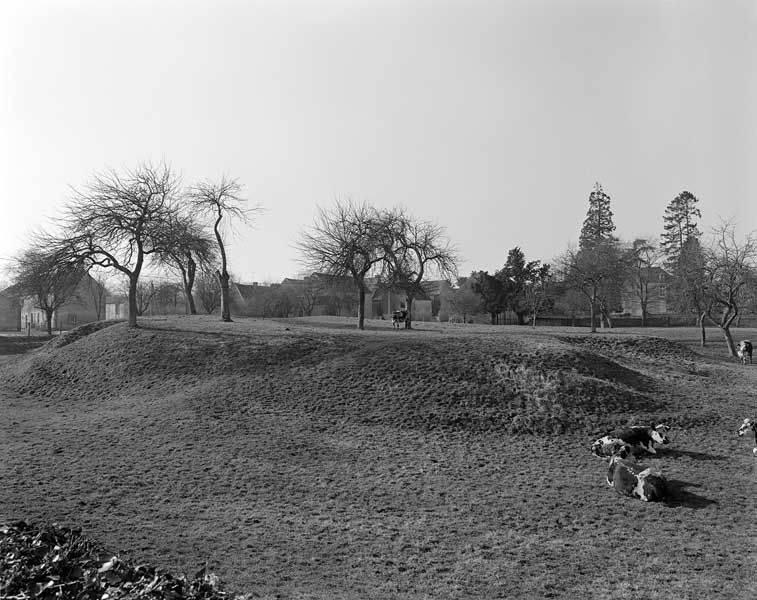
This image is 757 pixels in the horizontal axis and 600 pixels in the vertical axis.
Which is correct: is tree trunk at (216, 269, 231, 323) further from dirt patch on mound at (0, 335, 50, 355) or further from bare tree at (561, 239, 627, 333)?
bare tree at (561, 239, 627, 333)

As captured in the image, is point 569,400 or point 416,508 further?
point 569,400

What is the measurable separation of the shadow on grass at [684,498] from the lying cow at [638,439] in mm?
2084

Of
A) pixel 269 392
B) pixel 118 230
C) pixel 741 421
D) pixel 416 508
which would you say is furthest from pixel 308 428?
pixel 118 230

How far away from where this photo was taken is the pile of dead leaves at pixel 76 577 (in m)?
4.45

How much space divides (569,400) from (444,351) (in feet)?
16.1

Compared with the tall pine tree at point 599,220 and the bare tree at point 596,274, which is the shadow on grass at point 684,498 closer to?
the bare tree at point 596,274

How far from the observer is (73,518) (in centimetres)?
792

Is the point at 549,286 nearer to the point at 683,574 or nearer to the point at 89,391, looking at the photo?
the point at 89,391

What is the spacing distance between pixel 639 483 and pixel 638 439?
353 cm

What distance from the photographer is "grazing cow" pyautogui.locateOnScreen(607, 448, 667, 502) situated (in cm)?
942

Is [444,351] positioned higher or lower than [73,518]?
higher

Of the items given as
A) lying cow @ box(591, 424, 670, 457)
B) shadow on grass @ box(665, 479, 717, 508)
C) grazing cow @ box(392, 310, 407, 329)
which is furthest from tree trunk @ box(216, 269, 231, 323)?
shadow on grass @ box(665, 479, 717, 508)

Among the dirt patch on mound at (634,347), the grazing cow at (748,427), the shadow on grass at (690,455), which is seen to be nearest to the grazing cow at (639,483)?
the shadow on grass at (690,455)

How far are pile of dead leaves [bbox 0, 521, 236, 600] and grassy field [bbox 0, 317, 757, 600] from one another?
1.10 m
